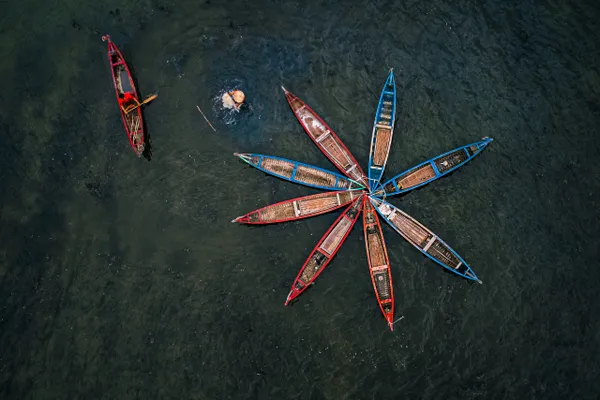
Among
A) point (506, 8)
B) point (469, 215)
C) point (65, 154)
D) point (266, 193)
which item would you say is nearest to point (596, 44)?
point (506, 8)

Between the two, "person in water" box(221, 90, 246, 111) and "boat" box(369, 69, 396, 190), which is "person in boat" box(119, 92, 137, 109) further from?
"boat" box(369, 69, 396, 190)

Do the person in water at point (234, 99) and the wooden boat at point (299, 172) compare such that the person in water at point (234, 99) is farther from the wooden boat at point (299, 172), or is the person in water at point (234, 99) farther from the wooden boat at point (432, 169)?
the wooden boat at point (432, 169)

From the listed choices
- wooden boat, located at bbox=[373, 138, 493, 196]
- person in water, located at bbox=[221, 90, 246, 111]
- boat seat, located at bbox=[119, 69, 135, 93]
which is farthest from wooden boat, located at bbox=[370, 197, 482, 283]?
boat seat, located at bbox=[119, 69, 135, 93]

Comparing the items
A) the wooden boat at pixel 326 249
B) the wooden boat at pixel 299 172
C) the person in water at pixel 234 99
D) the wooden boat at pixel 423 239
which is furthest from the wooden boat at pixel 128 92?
the wooden boat at pixel 423 239

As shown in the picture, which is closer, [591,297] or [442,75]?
[591,297]

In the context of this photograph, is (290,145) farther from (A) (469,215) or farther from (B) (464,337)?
(B) (464,337)

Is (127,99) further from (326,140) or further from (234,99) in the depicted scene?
(326,140)

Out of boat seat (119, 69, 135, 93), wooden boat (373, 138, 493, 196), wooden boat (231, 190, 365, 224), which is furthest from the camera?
boat seat (119, 69, 135, 93)
